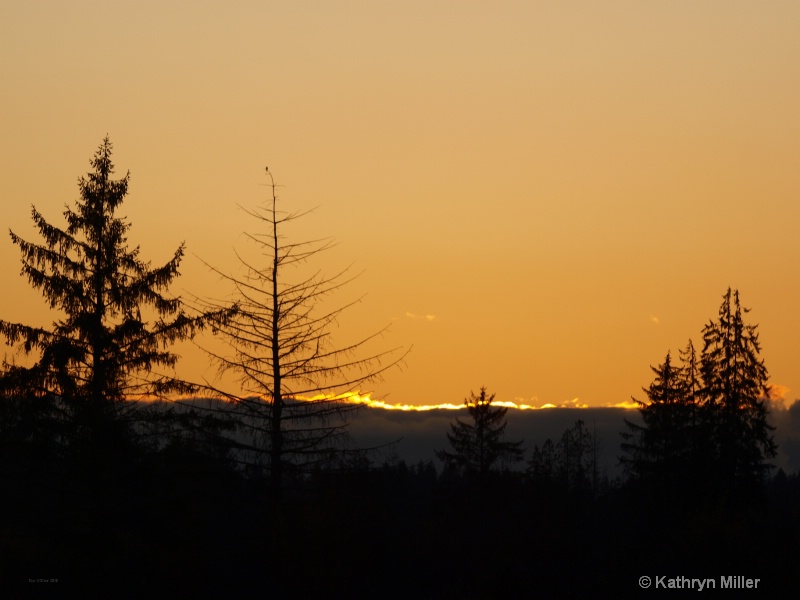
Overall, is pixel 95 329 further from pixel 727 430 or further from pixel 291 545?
pixel 727 430

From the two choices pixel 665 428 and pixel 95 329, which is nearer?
pixel 95 329

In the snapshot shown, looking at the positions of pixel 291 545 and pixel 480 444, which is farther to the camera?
pixel 480 444

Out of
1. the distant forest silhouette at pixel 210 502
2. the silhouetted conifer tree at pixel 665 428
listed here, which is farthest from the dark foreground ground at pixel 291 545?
the silhouetted conifer tree at pixel 665 428

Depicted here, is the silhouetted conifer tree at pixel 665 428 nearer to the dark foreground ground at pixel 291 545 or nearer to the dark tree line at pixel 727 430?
the dark tree line at pixel 727 430

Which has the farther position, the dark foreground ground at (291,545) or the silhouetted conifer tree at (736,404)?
the silhouetted conifer tree at (736,404)

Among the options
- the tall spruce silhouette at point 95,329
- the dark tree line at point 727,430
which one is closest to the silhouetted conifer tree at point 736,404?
the dark tree line at point 727,430

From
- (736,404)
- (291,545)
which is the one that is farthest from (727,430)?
(291,545)

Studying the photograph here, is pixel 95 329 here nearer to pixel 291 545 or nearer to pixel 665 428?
pixel 291 545

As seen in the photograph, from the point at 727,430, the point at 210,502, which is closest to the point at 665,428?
the point at 727,430

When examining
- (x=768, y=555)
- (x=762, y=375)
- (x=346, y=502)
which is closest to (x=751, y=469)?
(x=762, y=375)

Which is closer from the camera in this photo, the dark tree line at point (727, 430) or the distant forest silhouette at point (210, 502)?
the distant forest silhouette at point (210, 502)

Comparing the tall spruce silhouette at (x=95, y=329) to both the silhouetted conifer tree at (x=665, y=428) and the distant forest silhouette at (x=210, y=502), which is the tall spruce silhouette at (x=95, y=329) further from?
the silhouetted conifer tree at (x=665, y=428)

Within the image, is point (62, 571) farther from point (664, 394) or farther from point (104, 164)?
point (664, 394)

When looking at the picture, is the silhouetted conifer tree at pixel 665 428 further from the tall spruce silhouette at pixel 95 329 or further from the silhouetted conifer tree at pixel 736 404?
the tall spruce silhouette at pixel 95 329
